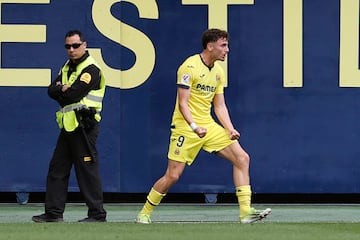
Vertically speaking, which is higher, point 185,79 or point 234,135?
point 185,79

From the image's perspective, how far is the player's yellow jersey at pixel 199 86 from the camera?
33.6 ft

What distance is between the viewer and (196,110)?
408 inches

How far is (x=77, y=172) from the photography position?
10422 millimetres

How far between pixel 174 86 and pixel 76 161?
2.63 metres

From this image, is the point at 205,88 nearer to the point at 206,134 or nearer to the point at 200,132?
the point at 206,134

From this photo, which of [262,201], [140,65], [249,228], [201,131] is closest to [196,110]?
[201,131]

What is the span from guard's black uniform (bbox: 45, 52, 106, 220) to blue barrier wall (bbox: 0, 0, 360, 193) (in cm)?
224

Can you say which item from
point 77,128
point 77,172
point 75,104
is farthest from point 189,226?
point 75,104

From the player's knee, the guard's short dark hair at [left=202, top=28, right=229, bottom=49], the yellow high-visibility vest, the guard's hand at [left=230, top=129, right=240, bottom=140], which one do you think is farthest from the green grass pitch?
the guard's short dark hair at [left=202, top=28, right=229, bottom=49]

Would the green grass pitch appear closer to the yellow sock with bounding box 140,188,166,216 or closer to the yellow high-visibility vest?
the yellow sock with bounding box 140,188,166,216

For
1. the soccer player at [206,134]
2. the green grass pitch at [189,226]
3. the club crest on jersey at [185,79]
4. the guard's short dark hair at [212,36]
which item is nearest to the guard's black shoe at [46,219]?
the green grass pitch at [189,226]

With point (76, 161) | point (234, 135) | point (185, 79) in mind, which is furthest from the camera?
point (76, 161)

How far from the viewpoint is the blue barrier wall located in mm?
12633

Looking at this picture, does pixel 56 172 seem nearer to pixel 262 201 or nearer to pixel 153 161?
pixel 153 161
